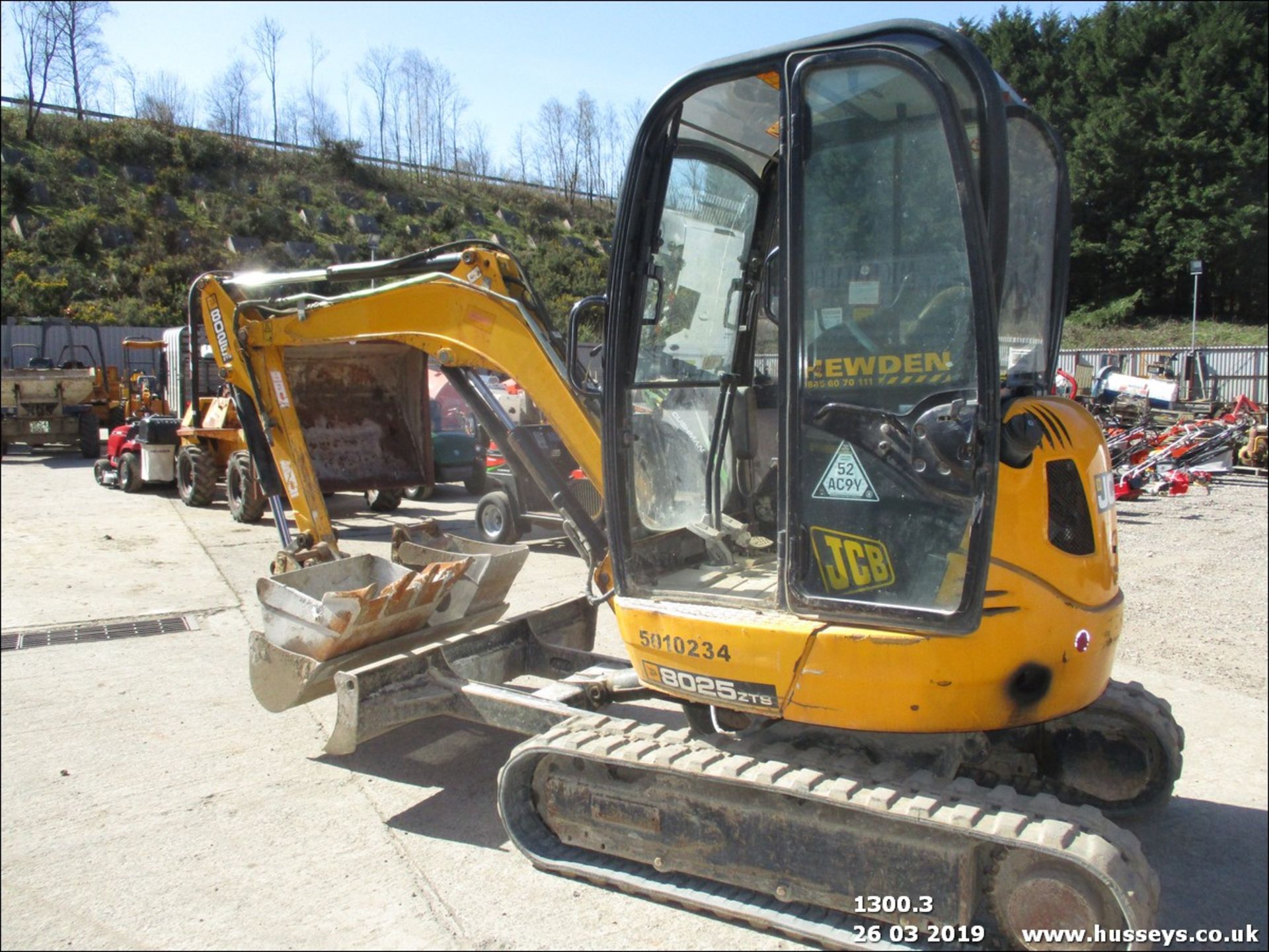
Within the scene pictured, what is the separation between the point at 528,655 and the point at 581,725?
153cm

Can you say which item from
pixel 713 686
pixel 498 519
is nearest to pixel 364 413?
pixel 498 519

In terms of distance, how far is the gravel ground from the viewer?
6.39 metres

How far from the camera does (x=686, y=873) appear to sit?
3.53 m

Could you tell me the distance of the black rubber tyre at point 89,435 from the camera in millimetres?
19344

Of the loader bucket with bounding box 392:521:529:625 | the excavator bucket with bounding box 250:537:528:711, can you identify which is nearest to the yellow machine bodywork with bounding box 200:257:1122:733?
the excavator bucket with bounding box 250:537:528:711

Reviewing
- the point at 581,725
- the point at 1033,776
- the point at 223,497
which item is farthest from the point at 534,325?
the point at 223,497

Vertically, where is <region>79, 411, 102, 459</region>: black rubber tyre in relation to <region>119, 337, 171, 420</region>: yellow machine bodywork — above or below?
below

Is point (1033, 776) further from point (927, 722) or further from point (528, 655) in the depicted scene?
point (528, 655)

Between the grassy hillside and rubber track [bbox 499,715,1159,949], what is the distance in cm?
3171

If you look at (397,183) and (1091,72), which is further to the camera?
(397,183)

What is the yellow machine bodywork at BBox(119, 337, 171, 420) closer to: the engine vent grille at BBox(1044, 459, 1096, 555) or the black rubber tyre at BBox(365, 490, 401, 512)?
the black rubber tyre at BBox(365, 490, 401, 512)

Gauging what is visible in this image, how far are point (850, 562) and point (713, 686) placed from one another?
65 cm

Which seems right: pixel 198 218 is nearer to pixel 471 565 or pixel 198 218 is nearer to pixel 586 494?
pixel 586 494

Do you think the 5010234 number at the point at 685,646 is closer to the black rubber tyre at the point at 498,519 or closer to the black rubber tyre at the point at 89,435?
the black rubber tyre at the point at 498,519
